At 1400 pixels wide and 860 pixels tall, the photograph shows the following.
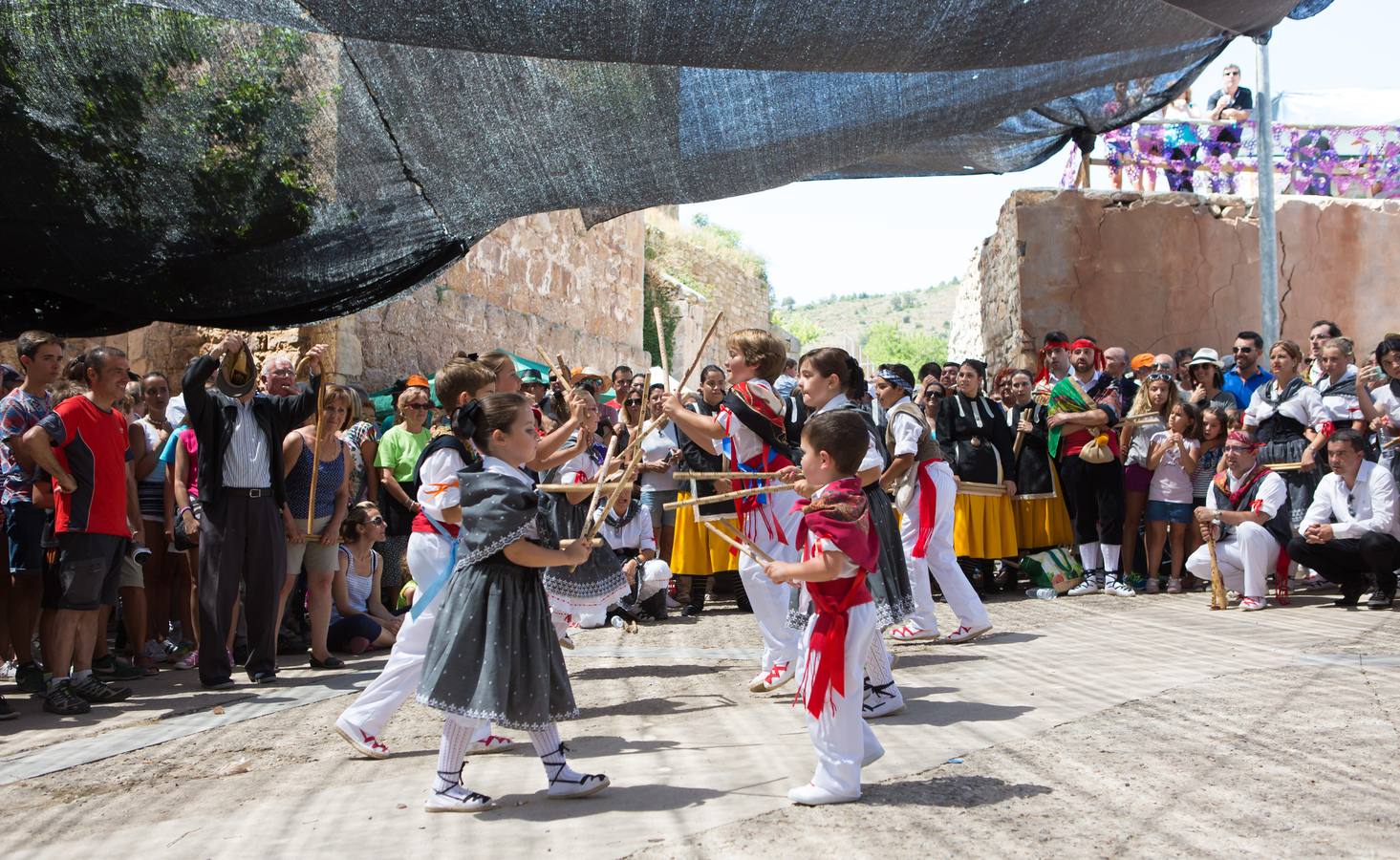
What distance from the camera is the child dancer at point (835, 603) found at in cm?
351

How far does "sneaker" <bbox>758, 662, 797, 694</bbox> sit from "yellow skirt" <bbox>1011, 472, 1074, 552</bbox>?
4.92 meters

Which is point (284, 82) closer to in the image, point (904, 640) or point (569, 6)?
point (569, 6)

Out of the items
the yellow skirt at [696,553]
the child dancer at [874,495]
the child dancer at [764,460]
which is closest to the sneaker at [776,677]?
the child dancer at [764,460]

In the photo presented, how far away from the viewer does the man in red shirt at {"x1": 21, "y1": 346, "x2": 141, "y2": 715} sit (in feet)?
19.3

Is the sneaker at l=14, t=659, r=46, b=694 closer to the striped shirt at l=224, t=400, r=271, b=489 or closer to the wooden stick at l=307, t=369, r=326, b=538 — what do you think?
the striped shirt at l=224, t=400, r=271, b=489

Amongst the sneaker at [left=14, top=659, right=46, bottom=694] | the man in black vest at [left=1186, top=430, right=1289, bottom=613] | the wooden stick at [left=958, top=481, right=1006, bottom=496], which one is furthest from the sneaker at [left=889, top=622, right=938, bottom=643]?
the sneaker at [left=14, top=659, right=46, bottom=694]

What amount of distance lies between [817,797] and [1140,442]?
22.3 feet

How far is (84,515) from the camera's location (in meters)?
6.02

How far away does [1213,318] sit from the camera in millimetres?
12383

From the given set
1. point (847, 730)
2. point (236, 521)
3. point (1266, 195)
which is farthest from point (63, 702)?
point (1266, 195)

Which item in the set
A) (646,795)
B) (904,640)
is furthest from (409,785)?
(904,640)

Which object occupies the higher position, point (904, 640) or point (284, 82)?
point (284, 82)

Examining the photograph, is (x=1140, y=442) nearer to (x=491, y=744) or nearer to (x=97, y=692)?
(x=491, y=744)

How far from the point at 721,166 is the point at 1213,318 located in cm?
928
